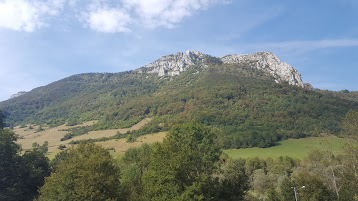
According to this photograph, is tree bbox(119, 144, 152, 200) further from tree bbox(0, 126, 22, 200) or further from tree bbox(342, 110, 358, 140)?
tree bbox(342, 110, 358, 140)

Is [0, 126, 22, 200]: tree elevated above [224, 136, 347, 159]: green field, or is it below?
above

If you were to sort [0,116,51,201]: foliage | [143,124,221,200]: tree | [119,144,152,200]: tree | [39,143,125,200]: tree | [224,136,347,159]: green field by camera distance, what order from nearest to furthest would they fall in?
[39,143,125,200]: tree, [143,124,221,200]: tree, [119,144,152,200]: tree, [0,116,51,201]: foliage, [224,136,347,159]: green field

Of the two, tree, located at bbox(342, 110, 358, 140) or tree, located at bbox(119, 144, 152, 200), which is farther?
tree, located at bbox(342, 110, 358, 140)

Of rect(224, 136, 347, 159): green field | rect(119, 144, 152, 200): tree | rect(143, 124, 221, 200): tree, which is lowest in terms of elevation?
rect(224, 136, 347, 159): green field

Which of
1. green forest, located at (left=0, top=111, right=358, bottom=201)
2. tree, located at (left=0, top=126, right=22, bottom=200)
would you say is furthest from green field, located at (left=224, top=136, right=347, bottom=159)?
tree, located at (left=0, top=126, right=22, bottom=200)

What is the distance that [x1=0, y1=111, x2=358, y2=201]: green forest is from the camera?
49.2m

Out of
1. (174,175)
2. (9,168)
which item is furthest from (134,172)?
(9,168)

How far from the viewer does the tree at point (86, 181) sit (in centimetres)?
4756

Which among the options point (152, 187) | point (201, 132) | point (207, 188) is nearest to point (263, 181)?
point (201, 132)

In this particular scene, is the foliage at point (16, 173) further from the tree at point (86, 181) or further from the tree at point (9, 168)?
the tree at point (86, 181)

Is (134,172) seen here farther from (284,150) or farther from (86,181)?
(284,150)

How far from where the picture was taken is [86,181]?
157ft

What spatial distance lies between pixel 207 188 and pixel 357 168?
99.6 ft

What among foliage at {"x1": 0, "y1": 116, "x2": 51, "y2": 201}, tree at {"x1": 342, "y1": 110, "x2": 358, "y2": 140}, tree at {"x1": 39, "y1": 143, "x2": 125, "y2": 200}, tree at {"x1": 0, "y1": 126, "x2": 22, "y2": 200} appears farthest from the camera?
foliage at {"x1": 0, "y1": 116, "x2": 51, "y2": 201}
